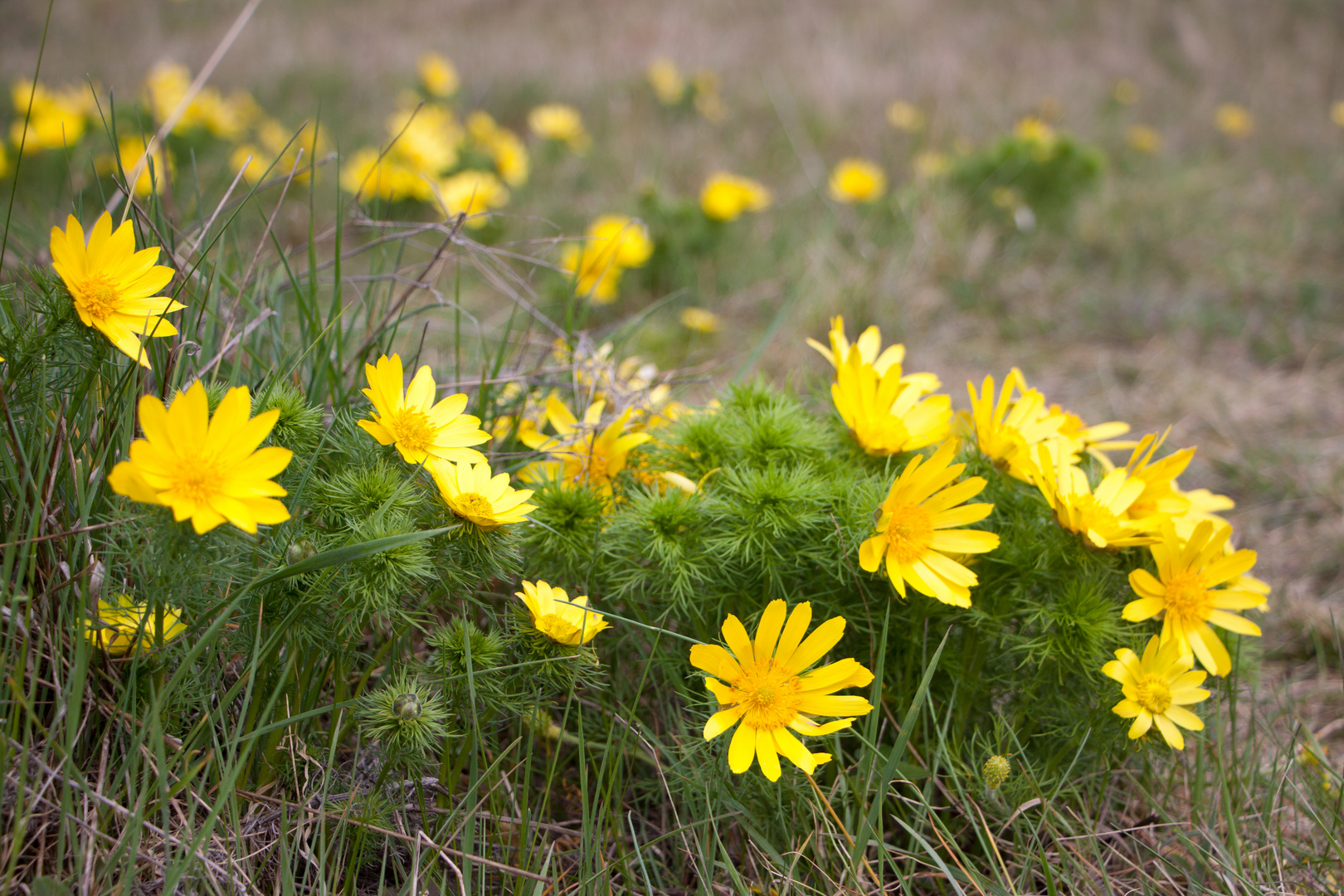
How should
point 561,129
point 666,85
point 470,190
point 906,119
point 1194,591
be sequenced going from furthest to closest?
point 666,85, point 906,119, point 561,129, point 470,190, point 1194,591

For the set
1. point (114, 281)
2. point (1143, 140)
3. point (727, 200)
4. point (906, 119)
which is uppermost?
point (906, 119)

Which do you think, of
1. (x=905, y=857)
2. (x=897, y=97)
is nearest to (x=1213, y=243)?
(x=897, y=97)

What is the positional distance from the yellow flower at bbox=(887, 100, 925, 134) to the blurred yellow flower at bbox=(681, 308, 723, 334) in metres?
2.75

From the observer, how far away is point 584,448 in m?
1.49

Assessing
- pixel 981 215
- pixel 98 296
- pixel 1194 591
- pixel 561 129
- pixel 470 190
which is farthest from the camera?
pixel 561 129

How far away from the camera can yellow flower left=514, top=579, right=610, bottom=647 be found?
1113 millimetres

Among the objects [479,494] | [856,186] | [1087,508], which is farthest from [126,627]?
[856,186]

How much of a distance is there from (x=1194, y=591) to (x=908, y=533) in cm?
48

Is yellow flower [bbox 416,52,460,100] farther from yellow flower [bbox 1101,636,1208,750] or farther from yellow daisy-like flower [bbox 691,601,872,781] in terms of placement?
yellow flower [bbox 1101,636,1208,750]

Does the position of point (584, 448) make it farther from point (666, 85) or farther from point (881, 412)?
point (666, 85)

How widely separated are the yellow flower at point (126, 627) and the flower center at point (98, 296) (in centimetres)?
37

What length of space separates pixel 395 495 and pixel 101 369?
0.50 metres

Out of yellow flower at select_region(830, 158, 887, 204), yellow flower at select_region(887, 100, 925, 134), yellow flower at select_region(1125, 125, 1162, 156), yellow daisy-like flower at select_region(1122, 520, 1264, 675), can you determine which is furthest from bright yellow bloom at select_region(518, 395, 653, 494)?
yellow flower at select_region(1125, 125, 1162, 156)

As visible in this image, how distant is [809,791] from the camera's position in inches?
49.1
